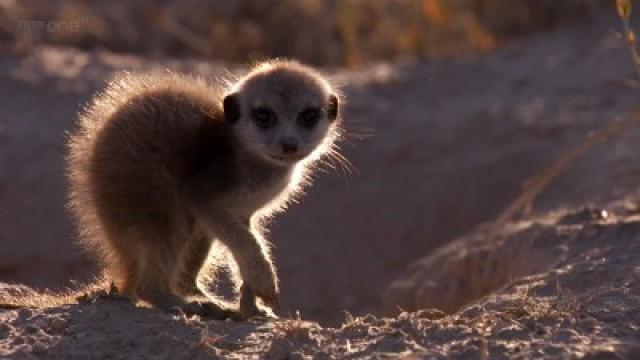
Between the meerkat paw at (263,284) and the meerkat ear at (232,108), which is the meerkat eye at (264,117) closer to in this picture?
the meerkat ear at (232,108)

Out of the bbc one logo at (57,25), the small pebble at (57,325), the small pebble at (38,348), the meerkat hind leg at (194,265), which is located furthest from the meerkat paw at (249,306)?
the bbc one logo at (57,25)

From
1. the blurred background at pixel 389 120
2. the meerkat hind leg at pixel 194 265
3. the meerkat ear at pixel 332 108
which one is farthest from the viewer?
the blurred background at pixel 389 120

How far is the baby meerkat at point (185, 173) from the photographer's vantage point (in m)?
4.74

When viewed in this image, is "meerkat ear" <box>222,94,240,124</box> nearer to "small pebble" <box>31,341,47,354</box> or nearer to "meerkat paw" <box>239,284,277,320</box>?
"meerkat paw" <box>239,284,277,320</box>

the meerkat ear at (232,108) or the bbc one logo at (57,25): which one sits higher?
the bbc one logo at (57,25)

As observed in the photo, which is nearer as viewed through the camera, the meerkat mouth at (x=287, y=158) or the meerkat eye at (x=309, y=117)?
the meerkat mouth at (x=287, y=158)

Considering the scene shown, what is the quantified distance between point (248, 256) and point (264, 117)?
1.93ft

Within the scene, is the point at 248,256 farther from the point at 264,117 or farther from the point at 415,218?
the point at 415,218

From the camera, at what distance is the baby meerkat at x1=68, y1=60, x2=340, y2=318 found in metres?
4.74

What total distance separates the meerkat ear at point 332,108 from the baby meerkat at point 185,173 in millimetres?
111

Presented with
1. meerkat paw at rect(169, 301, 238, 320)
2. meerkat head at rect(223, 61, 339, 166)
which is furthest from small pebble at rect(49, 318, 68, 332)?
meerkat head at rect(223, 61, 339, 166)

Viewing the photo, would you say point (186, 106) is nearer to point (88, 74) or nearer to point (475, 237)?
point (475, 237)

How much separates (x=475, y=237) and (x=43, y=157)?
9.58 feet

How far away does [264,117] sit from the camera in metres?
5.06
